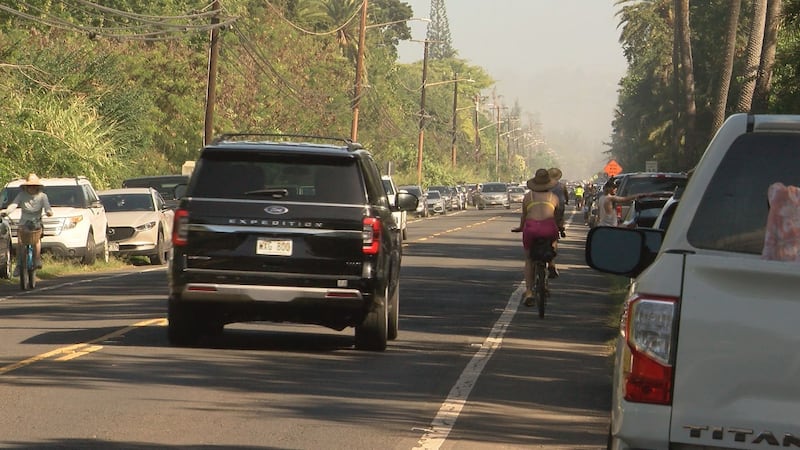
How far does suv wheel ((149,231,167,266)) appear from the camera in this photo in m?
34.8

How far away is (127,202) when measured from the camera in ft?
119

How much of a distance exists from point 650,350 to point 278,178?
34.2 feet

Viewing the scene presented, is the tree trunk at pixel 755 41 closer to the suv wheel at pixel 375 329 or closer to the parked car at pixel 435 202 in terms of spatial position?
the suv wheel at pixel 375 329

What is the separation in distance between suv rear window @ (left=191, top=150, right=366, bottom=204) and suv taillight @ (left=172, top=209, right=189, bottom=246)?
0.89 ft

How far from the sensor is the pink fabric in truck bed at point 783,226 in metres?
5.92

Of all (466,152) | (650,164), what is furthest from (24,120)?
(466,152)

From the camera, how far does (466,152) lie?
18050 cm

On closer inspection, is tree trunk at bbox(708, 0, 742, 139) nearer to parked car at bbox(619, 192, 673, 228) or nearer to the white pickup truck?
parked car at bbox(619, 192, 673, 228)

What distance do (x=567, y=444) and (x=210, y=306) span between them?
5661 mm

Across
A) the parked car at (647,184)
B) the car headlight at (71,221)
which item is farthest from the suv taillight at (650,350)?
the car headlight at (71,221)

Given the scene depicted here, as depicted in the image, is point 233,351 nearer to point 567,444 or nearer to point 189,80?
point 567,444

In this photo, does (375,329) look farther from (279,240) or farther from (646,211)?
(646,211)

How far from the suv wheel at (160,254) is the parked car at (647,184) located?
9.32m

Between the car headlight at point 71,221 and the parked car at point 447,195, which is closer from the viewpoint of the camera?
the car headlight at point 71,221
